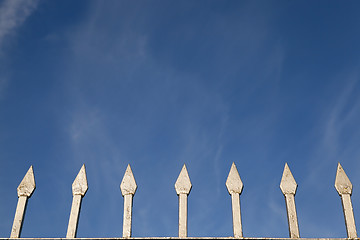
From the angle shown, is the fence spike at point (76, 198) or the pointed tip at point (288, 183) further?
the pointed tip at point (288, 183)

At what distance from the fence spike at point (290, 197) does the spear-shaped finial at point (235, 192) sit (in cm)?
60

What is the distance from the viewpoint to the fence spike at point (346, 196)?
6.11 meters

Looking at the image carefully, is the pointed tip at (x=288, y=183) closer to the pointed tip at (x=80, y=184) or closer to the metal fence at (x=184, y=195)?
the metal fence at (x=184, y=195)

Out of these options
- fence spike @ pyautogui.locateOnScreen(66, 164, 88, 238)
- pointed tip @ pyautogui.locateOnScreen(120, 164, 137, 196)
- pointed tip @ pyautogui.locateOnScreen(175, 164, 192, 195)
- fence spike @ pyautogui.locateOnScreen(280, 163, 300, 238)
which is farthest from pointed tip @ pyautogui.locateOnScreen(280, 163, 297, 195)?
fence spike @ pyautogui.locateOnScreen(66, 164, 88, 238)

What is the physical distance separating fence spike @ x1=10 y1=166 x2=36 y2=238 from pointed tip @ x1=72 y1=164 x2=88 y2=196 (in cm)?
58

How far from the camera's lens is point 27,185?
6.68 m

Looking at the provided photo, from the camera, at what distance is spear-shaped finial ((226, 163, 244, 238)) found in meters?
6.07

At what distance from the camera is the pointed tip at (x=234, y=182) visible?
649cm

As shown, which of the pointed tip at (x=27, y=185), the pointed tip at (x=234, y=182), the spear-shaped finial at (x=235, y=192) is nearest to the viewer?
the spear-shaped finial at (x=235, y=192)

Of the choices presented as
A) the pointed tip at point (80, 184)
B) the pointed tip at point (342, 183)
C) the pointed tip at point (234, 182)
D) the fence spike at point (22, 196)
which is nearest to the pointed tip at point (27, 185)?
the fence spike at point (22, 196)

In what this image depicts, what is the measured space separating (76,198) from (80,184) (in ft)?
0.75

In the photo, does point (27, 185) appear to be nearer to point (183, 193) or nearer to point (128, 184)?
point (128, 184)

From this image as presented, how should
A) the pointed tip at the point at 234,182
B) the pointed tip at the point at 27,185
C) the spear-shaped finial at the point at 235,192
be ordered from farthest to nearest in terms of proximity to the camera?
the pointed tip at the point at 27,185 < the pointed tip at the point at 234,182 < the spear-shaped finial at the point at 235,192

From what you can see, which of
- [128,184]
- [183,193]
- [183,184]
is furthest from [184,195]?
[128,184]
